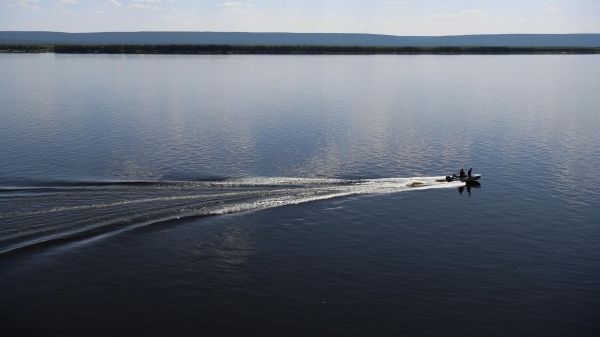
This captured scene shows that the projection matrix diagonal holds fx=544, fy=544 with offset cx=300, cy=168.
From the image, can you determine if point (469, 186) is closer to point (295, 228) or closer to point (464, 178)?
point (464, 178)

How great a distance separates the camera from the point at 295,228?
48906 mm

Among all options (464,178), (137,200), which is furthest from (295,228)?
(464,178)

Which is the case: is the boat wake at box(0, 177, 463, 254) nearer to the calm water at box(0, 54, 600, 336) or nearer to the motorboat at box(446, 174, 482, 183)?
the calm water at box(0, 54, 600, 336)

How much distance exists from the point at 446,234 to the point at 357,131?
44.4 meters

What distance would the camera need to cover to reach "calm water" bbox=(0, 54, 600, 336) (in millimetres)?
35406

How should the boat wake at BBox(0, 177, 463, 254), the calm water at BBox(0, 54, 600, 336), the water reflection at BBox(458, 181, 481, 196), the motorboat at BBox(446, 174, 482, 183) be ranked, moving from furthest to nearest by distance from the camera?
the motorboat at BBox(446, 174, 482, 183) → the water reflection at BBox(458, 181, 481, 196) → the boat wake at BBox(0, 177, 463, 254) → the calm water at BBox(0, 54, 600, 336)

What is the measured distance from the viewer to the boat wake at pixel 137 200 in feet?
149

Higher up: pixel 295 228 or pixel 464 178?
pixel 464 178


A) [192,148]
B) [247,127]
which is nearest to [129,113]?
[247,127]

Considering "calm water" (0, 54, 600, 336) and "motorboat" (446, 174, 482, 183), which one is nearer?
"calm water" (0, 54, 600, 336)

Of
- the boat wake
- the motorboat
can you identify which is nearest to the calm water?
the boat wake

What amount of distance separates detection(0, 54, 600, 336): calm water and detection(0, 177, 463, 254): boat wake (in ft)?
0.73

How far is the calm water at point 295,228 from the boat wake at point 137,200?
0.22 meters

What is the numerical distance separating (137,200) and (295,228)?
51.3 feet
